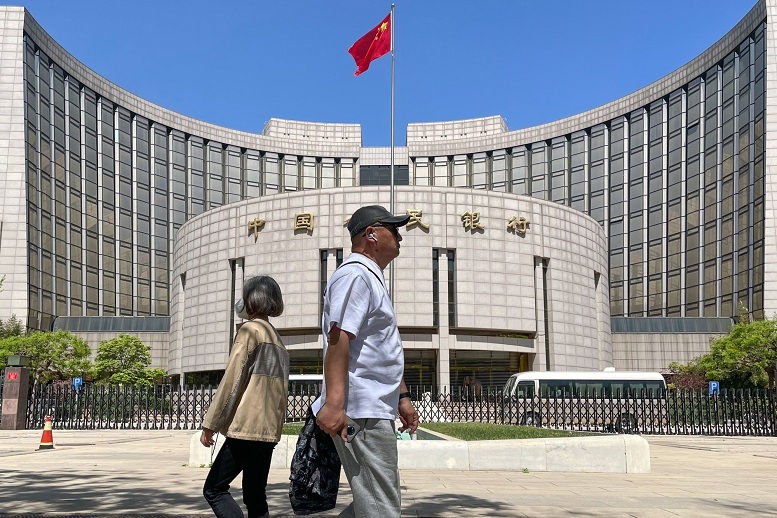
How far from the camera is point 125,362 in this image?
6159cm

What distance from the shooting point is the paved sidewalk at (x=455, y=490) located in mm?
8227

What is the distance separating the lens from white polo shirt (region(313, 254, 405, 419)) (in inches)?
161

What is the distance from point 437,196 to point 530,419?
2600 centimetres

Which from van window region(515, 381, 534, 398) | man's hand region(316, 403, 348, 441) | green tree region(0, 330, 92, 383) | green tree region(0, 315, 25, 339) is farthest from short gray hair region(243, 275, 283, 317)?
green tree region(0, 315, 25, 339)

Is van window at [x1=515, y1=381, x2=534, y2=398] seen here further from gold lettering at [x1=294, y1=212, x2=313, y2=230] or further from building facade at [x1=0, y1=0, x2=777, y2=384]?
gold lettering at [x1=294, y1=212, x2=313, y2=230]

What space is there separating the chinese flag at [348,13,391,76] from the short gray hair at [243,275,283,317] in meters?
25.5

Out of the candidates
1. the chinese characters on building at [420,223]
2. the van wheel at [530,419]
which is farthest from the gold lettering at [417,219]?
the van wheel at [530,419]

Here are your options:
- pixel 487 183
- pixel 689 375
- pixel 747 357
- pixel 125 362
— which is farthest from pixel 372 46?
pixel 487 183

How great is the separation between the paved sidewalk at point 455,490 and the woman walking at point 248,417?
2.70 m

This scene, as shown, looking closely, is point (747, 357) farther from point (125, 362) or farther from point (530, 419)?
point (125, 362)

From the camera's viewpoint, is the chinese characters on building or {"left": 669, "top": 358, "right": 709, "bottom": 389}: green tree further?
{"left": 669, "top": 358, "right": 709, "bottom": 389}: green tree

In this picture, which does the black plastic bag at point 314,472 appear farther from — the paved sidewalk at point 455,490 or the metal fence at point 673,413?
the metal fence at point 673,413

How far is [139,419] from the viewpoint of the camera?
105 ft

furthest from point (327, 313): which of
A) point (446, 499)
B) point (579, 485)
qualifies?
point (579, 485)
